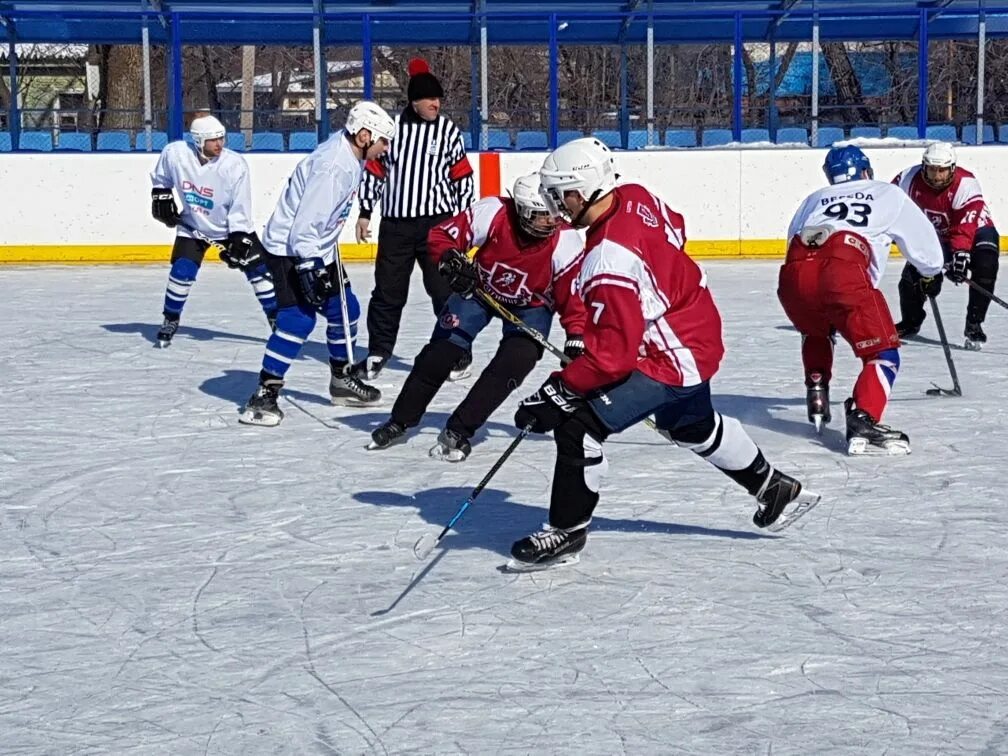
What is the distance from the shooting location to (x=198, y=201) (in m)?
7.86

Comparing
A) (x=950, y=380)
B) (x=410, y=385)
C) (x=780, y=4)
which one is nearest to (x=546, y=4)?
(x=780, y=4)

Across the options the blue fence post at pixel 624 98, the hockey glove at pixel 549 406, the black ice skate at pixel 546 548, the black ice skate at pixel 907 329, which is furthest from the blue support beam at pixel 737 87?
the hockey glove at pixel 549 406

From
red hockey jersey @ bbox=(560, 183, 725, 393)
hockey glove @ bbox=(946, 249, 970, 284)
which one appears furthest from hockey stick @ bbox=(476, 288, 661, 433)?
hockey glove @ bbox=(946, 249, 970, 284)

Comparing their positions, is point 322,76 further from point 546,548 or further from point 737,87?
point 546,548

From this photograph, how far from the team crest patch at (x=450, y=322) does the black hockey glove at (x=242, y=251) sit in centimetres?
150

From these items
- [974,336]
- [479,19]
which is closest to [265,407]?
Result: [974,336]

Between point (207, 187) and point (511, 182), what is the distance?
4.83m

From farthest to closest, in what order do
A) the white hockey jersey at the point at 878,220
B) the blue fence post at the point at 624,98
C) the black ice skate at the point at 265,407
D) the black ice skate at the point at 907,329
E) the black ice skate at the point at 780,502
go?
the blue fence post at the point at 624,98 → the black ice skate at the point at 907,329 → the black ice skate at the point at 265,407 → the white hockey jersey at the point at 878,220 → the black ice skate at the point at 780,502

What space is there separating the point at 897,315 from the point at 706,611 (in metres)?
6.19

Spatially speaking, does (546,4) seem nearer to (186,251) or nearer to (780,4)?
(780,4)

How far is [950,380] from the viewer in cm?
689

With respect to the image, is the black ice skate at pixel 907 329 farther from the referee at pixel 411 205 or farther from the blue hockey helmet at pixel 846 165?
the blue hockey helmet at pixel 846 165

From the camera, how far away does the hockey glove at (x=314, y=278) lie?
18.8 ft

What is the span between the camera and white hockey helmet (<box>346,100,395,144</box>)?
563cm
